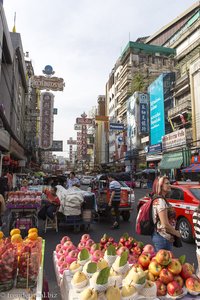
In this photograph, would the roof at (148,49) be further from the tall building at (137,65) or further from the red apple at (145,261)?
the red apple at (145,261)

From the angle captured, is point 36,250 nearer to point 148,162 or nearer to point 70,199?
point 70,199

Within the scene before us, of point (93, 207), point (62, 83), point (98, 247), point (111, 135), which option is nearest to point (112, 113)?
point (111, 135)

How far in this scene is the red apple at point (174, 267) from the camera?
2.59 meters

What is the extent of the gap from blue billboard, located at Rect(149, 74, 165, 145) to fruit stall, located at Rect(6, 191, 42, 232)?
28993mm

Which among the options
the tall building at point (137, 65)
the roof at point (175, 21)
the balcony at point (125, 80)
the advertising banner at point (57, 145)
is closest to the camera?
the tall building at point (137, 65)

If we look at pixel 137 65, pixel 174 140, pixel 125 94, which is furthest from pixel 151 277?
pixel 137 65

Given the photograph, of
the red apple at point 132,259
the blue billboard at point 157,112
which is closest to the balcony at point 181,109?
the blue billboard at point 157,112

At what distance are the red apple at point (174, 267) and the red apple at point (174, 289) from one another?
140mm

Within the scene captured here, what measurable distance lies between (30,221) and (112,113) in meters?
70.2

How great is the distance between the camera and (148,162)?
40250 millimetres

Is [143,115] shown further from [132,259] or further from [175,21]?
[132,259]

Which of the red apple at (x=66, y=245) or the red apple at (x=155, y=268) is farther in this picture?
the red apple at (x=66, y=245)

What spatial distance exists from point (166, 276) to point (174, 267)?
0.51 ft

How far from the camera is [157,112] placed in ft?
122
